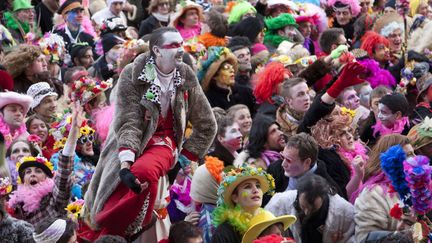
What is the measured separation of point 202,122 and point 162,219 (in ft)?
2.55

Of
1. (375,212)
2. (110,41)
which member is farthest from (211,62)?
(375,212)

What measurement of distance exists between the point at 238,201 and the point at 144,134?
875mm

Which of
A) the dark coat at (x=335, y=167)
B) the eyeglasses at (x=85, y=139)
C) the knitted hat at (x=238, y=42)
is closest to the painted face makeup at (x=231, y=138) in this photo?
the dark coat at (x=335, y=167)

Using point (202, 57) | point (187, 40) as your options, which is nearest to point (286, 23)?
point (187, 40)

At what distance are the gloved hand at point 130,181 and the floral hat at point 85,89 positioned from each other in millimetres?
1344

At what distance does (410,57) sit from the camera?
1409cm

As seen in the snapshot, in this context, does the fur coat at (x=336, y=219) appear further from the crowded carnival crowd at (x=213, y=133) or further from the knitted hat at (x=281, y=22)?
the knitted hat at (x=281, y=22)

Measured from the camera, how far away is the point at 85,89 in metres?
10.5

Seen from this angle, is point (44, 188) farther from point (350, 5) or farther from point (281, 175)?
point (350, 5)

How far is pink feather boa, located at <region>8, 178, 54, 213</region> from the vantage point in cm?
966

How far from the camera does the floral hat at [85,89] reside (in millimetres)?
10105

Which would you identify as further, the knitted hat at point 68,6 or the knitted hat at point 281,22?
the knitted hat at point 68,6

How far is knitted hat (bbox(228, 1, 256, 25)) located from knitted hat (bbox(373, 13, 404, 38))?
155cm

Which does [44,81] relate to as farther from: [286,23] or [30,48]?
[286,23]
